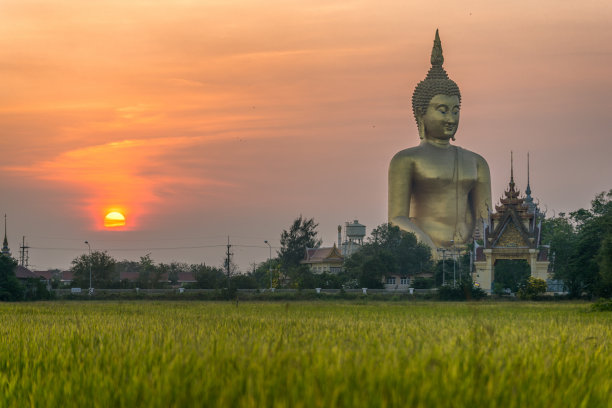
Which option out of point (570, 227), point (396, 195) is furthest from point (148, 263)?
point (570, 227)

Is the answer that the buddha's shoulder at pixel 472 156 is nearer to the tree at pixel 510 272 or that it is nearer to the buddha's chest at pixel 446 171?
the buddha's chest at pixel 446 171

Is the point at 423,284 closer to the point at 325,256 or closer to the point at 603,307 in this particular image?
the point at 325,256

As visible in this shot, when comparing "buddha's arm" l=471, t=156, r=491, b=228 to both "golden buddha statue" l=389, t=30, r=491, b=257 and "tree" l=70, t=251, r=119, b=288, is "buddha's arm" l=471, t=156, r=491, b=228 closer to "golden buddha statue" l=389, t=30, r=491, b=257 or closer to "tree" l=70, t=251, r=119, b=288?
"golden buddha statue" l=389, t=30, r=491, b=257

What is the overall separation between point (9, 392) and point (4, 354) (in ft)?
11.2

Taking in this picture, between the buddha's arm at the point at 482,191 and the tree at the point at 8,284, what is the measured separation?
4942 centimetres

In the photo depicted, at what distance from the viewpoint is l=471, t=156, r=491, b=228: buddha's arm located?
93.4 meters

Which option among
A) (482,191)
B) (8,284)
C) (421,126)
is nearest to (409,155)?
(421,126)

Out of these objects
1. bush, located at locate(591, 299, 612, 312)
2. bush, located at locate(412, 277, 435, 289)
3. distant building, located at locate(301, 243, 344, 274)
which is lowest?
bush, located at locate(412, 277, 435, 289)

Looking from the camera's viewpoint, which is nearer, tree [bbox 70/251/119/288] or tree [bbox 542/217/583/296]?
tree [bbox 542/217/583/296]

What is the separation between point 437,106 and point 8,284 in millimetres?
45863

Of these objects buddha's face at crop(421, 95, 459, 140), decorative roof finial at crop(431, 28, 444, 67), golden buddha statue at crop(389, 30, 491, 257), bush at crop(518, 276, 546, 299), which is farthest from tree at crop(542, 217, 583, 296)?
decorative roof finial at crop(431, 28, 444, 67)

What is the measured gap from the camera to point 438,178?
298 feet

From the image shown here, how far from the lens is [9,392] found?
7.12 metres

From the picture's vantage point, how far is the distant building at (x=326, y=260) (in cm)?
10881
